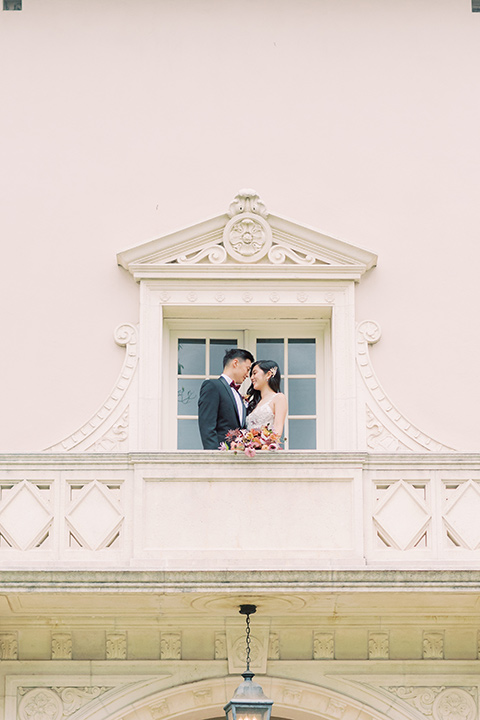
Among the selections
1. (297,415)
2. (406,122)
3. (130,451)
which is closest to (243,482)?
(130,451)

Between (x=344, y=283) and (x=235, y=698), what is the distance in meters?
4.53

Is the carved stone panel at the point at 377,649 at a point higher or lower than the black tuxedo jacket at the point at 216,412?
lower

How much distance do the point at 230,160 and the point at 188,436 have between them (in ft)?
9.34

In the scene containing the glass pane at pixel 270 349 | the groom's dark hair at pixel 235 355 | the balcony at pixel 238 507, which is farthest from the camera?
the glass pane at pixel 270 349

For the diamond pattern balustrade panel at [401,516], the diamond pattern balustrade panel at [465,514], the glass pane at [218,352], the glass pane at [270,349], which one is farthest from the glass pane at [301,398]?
the diamond pattern balustrade panel at [465,514]

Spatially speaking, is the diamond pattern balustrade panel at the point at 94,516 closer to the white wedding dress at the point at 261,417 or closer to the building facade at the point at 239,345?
the building facade at the point at 239,345

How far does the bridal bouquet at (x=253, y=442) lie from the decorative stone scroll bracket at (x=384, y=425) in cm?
145

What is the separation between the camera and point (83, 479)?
13820 millimetres

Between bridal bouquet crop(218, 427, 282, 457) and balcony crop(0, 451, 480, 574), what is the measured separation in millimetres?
82

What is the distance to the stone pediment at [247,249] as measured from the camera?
15.6 meters

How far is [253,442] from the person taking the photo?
13.9 m

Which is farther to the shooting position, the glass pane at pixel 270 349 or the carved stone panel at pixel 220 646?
the glass pane at pixel 270 349

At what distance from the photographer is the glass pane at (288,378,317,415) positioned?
15.7 meters

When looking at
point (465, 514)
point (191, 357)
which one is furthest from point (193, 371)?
point (465, 514)
